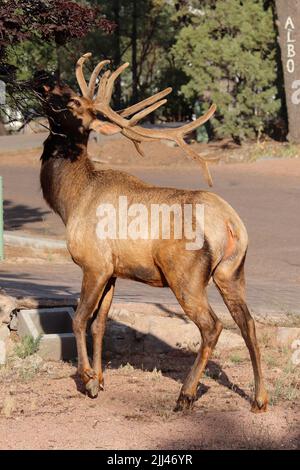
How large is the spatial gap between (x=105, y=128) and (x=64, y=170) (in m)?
0.60

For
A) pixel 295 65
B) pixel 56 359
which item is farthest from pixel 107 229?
pixel 295 65

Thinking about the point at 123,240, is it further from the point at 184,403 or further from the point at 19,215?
the point at 19,215

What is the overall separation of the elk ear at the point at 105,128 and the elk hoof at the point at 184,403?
88.4 inches

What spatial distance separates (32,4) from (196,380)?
12.2 ft

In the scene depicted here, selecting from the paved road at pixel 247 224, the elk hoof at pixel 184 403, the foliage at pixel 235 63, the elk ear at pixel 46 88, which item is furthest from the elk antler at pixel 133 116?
the foliage at pixel 235 63

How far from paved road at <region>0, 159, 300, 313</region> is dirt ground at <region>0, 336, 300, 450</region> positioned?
220cm

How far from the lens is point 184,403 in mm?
7648

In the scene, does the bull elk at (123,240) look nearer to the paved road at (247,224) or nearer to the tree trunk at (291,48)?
the paved road at (247,224)

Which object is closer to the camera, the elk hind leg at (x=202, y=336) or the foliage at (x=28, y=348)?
the elk hind leg at (x=202, y=336)

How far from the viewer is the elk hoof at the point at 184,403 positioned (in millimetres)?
7645

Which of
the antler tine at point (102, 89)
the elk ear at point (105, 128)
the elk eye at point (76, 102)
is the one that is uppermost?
the antler tine at point (102, 89)

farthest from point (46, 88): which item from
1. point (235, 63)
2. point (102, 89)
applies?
point (235, 63)

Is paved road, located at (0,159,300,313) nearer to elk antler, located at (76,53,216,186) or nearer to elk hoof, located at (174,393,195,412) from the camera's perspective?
elk antler, located at (76,53,216,186)

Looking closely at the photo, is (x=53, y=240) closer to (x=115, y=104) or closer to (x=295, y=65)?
(x=295, y=65)
